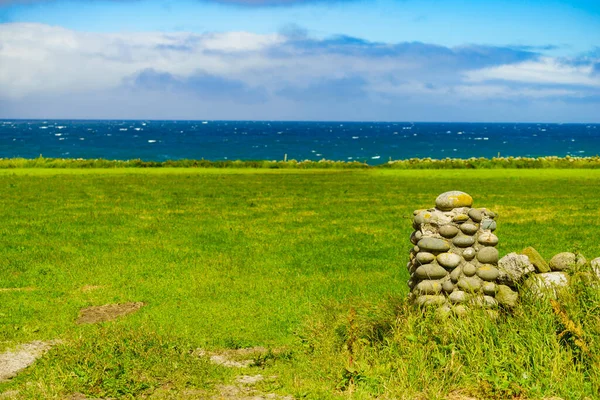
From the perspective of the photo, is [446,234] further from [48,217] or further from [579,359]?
[48,217]

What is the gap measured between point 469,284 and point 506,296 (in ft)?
2.04

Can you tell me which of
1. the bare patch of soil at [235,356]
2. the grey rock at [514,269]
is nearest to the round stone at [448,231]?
the grey rock at [514,269]

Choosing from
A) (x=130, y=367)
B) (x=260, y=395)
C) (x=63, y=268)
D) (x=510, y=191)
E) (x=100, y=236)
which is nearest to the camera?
(x=260, y=395)

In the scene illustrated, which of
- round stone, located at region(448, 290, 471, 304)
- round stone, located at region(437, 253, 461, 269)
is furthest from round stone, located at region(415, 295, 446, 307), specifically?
round stone, located at region(437, 253, 461, 269)

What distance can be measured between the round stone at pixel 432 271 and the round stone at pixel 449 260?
94mm

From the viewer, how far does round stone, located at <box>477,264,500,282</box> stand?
9477 mm

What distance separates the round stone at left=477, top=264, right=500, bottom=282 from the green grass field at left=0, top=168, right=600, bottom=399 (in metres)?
0.64

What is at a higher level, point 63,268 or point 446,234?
point 446,234

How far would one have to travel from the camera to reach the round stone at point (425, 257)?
9.54 metres

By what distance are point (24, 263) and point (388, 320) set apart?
1111cm

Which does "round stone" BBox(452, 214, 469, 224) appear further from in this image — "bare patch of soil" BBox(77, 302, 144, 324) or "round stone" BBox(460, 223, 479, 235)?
"bare patch of soil" BBox(77, 302, 144, 324)

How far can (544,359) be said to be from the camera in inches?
319

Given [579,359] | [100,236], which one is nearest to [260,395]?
[579,359]

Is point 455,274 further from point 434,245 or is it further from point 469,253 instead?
point 434,245
